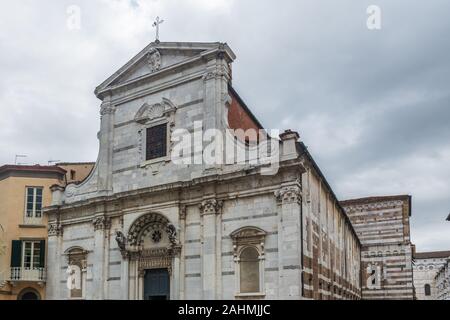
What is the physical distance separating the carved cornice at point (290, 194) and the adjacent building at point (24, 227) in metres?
12.2

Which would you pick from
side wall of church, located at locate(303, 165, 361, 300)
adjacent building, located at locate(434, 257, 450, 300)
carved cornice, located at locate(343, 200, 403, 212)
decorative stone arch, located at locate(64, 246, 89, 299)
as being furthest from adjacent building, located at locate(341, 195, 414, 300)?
decorative stone arch, located at locate(64, 246, 89, 299)

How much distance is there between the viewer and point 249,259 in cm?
1873

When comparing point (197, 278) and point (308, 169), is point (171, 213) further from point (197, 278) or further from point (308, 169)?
point (308, 169)

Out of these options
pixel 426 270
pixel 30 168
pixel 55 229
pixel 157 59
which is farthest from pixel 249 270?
pixel 426 270

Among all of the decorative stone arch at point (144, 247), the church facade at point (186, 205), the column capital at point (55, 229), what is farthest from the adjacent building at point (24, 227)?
the decorative stone arch at point (144, 247)

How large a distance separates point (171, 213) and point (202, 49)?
6.69 meters

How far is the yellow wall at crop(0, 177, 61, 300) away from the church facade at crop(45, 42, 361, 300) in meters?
0.97

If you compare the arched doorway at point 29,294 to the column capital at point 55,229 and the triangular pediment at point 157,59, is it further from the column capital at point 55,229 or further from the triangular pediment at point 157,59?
the triangular pediment at point 157,59

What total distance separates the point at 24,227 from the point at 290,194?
13576mm

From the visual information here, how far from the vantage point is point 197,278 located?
771 inches

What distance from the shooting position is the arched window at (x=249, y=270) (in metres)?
18.5

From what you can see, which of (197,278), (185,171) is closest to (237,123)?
(185,171)

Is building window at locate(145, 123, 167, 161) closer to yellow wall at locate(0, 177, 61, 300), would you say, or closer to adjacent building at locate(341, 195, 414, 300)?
yellow wall at locate(0, 177, 61, 300)

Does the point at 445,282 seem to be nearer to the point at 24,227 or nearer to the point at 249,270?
the point at 249,270
